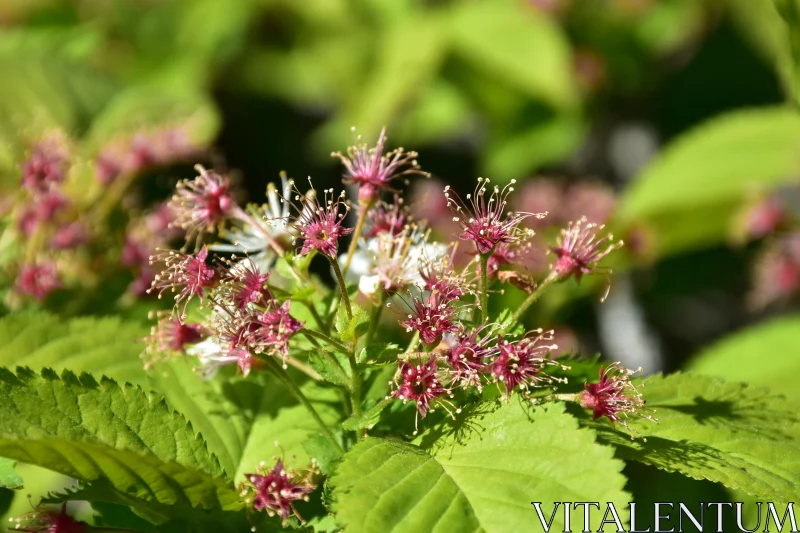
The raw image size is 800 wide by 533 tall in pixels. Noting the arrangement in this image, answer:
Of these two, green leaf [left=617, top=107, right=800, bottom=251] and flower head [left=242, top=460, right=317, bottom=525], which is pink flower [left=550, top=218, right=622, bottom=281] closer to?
flower head [left=242, top=460, right=317, bottom=525]

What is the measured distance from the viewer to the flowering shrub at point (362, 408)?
1.01m

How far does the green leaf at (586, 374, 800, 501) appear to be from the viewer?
3.56 feet

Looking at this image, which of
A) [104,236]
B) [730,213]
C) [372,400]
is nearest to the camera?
[372,400]

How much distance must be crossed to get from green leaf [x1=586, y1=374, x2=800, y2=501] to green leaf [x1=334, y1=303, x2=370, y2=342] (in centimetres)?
36

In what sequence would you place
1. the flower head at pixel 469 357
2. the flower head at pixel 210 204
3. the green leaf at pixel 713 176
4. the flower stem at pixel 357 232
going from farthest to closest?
the green leaf at pixel 713 176 → the flower head at pixel 210 204 → the flower stem at pixel 357 232 → the flower head at pixel 469 357

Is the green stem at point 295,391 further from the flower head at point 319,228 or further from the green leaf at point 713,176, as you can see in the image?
the green leaf at point 713,176

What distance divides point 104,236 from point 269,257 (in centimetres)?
86

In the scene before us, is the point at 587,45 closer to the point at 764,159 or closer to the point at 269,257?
the point at 764,159

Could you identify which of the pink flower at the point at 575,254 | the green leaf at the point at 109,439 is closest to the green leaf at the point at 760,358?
the pink flower at the point at 575,254

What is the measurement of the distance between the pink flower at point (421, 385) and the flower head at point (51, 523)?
500 millimetres

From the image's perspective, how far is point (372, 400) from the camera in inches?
47.4

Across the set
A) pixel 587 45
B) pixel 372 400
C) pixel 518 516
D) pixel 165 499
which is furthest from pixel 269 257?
pixel 587 45

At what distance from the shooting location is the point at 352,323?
1092mm

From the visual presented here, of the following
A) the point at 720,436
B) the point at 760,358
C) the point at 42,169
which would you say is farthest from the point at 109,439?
the point at 760,358
